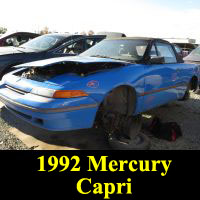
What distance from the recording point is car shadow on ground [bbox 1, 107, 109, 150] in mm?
3012

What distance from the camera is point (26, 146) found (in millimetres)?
2848

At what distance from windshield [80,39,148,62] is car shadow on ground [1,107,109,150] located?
1227 mm

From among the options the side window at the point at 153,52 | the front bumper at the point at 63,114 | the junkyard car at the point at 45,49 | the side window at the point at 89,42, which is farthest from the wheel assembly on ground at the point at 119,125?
the side window at the point at 89,42

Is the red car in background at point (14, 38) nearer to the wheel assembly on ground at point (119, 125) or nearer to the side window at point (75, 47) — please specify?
the side window at point (75, 47)

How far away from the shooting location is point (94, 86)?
2643mm

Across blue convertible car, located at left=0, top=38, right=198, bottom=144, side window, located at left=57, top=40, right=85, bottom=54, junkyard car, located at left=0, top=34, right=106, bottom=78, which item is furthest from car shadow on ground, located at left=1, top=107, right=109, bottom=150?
side window, located at left=57, top=40, right=85, bottom=54

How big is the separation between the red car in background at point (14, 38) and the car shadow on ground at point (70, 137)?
14.9 ft

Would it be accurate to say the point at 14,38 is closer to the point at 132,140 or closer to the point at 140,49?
the point at 140,49

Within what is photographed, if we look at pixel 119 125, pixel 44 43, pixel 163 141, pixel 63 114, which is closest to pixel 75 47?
pixel 44 43

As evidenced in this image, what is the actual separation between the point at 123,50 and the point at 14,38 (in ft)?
17.0

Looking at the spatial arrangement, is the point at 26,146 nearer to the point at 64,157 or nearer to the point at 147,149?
the point at 64,157

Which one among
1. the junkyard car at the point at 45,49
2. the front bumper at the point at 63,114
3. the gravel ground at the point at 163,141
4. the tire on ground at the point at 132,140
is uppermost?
the junkyard car at the point at 45,49

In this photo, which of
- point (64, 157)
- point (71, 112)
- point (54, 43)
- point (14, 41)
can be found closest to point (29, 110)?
point (71, 112)

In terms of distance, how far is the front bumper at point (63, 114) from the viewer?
243cm
